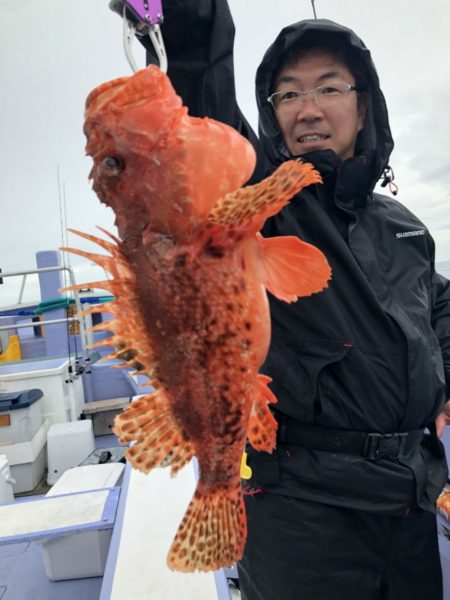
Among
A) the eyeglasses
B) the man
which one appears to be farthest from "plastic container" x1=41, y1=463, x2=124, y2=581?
the eyeglasses

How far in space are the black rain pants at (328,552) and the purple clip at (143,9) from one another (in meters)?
2.32

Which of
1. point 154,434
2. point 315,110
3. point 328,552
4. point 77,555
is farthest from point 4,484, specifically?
point 315,110

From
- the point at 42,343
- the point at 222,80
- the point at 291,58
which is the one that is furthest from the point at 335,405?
the point at 42,343

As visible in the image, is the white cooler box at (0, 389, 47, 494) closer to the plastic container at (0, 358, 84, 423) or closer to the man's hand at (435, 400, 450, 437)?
the plastic container at (0, 358, 84, 423)

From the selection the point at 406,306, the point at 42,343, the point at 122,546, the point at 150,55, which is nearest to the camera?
the point at 150,55

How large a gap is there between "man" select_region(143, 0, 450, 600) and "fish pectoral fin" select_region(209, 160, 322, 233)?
99cm

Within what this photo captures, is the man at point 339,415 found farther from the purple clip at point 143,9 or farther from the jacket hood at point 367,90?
the purple clip at point 143,9

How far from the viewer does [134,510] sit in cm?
343

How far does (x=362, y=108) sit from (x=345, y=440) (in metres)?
2.20

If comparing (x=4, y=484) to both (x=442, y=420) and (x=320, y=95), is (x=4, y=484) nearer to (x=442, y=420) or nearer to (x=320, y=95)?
(x=442, y=420)

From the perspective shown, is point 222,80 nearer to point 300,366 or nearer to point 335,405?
point 300,366

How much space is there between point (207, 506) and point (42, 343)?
53.2 ft

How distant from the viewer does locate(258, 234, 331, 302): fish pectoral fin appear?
1.42m

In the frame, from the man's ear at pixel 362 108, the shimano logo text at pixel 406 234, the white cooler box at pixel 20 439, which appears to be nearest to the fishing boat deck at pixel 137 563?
the white cooler box at pixel 20 439
